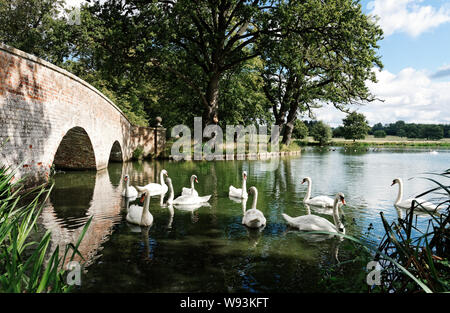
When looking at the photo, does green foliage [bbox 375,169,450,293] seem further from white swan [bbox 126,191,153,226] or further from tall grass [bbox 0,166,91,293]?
white swan [bbox 126,191,153,226]

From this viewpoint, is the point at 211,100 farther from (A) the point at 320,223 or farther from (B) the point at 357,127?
(B) the point at 357,127

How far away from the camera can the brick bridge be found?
795 centimetres

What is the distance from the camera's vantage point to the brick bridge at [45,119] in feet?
26.1

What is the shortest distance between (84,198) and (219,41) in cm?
1557

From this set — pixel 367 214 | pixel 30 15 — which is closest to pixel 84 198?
pixel 367 214

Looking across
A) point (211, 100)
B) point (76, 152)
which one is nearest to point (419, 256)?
point (76, 152)

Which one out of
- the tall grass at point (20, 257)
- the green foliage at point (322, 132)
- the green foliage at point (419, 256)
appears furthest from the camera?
the green foliage at point (322, 132)

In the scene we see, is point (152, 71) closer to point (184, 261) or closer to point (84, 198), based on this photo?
point (84, 198)

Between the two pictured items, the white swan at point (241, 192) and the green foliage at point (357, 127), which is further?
the green foliage at point (357, 127)

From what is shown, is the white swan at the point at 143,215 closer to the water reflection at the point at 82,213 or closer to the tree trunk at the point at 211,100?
the water reflection at the point at 82,213

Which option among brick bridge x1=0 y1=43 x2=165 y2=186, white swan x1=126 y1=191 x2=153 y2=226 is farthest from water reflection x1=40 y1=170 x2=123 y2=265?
brick bridge x1=0 y1=43 x2=165 y2=186

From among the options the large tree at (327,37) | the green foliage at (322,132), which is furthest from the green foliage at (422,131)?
the large tree at (327,37)

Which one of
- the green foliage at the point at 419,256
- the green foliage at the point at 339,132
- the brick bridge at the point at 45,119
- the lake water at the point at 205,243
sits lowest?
the lake water at the point at 205,243

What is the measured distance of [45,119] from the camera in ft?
32.3
